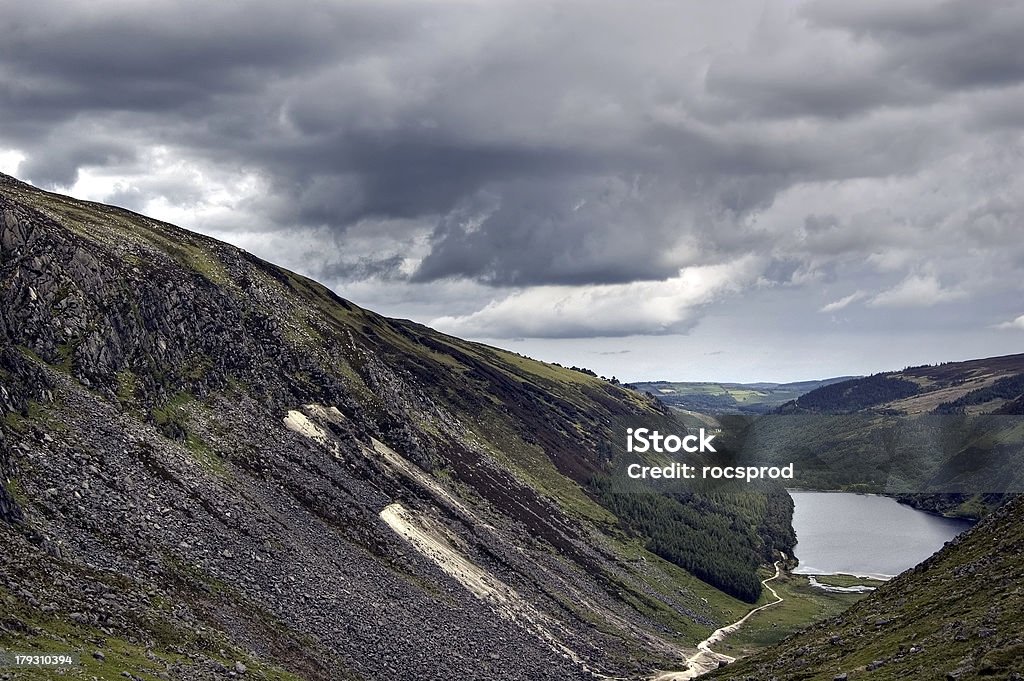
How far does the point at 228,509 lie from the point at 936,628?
280 ft

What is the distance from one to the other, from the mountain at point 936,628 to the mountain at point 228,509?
1862 inches

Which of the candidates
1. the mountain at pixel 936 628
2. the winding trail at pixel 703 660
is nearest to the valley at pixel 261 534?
the mountain at pixel 936 628

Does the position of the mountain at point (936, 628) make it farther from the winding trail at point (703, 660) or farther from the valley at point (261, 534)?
the winding trail at point (703, 660)

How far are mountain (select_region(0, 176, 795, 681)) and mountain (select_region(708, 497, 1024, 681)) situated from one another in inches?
1862

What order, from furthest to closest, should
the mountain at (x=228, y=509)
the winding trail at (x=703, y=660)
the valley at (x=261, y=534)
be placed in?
the winding trail at (x=703, y=660), the mountain at (x=228, y=509), the valley at (x=261, y=534)

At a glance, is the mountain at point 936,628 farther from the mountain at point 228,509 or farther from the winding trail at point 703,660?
the mountain at point 228,509

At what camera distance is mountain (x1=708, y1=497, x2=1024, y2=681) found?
5938cm

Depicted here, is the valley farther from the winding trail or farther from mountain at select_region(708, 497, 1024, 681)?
the winding trail

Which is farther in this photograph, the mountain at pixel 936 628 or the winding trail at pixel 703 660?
the winding trail at pixel 703 660

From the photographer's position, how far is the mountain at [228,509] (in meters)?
86.9

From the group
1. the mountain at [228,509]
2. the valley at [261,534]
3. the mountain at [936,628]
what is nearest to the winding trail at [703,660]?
the valley at [261,534]

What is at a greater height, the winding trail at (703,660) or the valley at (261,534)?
the valley at (261,534)

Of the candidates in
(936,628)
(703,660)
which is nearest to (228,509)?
(936,628)

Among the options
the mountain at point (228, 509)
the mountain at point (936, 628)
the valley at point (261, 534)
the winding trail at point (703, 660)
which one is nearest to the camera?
the mountain at point (936, 628)
